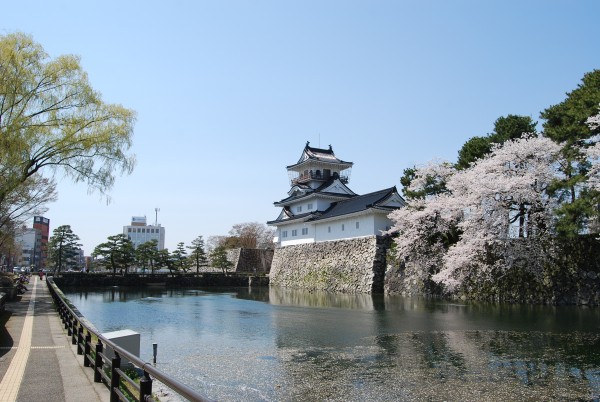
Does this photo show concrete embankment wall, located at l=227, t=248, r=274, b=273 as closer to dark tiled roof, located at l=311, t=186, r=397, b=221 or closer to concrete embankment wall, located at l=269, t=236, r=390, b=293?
concrete embankment wall, located at l=269, t=236, r=390, b=293

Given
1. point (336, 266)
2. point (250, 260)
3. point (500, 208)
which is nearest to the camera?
point (500, 208)

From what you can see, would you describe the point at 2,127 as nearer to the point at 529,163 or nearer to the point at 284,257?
the point at 529,163

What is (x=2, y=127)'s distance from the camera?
16.6 metres

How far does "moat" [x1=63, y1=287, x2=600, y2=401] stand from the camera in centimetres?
767

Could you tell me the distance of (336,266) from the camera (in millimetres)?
35281

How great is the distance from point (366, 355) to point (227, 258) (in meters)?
44.9

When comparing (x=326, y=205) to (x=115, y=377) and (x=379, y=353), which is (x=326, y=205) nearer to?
(x=379, y=353)

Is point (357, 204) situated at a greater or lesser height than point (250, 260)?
greater

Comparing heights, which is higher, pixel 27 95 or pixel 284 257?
pixel 27 95

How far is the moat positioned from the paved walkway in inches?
75.9

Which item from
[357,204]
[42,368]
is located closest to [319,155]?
[357,204]

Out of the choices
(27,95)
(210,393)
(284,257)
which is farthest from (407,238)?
(210,393)

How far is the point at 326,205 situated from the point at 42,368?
1362 inches

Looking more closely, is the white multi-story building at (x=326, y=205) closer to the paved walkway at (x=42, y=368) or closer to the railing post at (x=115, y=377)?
the paved walkway at (x=42, y=368)
